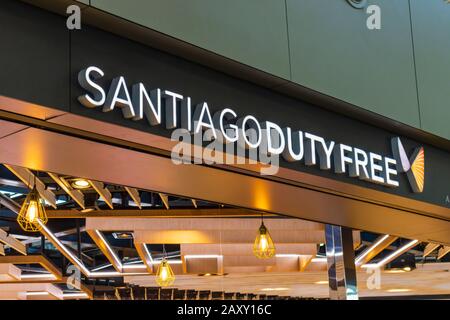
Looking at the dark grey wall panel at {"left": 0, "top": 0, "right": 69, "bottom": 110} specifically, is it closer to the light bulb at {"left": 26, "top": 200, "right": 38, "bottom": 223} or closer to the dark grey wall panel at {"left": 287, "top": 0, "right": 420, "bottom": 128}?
the dark grey wall panel at {"left": 287, "top": 0, "right": 420, "bottom": 128}

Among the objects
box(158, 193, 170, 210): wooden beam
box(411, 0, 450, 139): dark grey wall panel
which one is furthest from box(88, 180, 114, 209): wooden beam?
box(411, 0, 450, 139): dark grey wall panel

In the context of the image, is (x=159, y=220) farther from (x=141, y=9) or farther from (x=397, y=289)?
(x=397, y=289)

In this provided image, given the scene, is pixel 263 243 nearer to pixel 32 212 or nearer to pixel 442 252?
pixel 32 212

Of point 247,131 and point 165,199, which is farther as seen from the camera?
point 165,199

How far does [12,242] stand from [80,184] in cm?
225

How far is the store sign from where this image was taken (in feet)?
9.57

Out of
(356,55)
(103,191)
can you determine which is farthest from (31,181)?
(356,55)

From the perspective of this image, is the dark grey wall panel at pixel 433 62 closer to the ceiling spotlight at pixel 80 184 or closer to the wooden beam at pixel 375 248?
the ceiling spotlight at pixel 80 184

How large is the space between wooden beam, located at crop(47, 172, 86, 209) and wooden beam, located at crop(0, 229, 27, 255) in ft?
4.57

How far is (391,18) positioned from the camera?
466cm

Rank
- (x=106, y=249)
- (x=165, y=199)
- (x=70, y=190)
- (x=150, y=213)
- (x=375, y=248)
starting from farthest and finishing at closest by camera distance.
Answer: (x=375, y=248)
(x=106, y=249)
(x=150, y=213)
(x=165, y=199)
(x=70, y=190)

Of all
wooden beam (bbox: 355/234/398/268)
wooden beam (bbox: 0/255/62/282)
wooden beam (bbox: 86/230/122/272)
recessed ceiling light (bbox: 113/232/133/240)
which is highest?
recessed ceiling light (bbox: 113/232/133/240)

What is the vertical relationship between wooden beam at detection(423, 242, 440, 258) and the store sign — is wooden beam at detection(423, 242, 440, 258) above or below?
above

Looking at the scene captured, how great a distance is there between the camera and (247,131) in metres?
3.51
